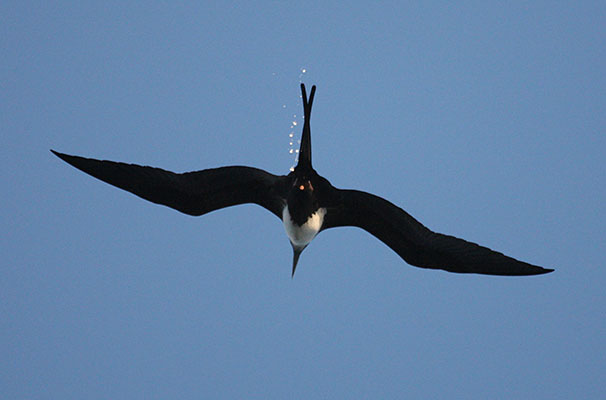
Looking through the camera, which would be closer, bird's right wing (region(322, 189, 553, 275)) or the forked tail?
the forked tail

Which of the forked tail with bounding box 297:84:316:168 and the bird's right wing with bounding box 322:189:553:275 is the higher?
the forked tail with bounding box 297:84:316:168

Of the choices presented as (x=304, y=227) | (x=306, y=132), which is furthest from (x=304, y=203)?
(x=306, y=132)

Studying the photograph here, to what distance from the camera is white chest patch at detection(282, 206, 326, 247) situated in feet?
26.8

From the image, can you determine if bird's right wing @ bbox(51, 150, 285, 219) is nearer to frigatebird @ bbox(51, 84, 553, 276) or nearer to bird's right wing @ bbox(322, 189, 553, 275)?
frigatebird @ bbox(51, 84, 553, 276)

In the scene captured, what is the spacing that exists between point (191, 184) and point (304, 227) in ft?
4.44

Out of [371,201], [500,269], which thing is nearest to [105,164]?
[371,201]

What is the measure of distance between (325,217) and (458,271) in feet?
5.31

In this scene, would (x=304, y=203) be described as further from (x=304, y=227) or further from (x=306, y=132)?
(x=306, y=132)

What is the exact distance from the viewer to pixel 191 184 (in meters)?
8.02

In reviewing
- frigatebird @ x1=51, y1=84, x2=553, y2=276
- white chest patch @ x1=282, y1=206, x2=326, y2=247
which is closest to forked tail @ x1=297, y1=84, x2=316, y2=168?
frigatebird @ x1=51, y1=84, x2=553, y2=276

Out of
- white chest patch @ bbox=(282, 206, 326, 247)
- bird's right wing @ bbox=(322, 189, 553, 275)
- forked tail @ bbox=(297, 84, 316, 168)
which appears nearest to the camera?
forked tail @ bbox=(297, 84, 316, 168)

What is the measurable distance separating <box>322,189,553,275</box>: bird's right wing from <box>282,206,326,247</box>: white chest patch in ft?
0.46

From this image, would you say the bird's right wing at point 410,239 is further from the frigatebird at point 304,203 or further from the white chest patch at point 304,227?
the white chest patch at point 304,227

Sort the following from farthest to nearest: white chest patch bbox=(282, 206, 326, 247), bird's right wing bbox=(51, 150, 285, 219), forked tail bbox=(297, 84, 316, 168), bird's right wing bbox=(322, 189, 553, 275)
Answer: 1. white chest patch bbox=(282, 206, 326, 247)
2. bird's right wing bbox=(322, 189, 553, 275)
3. bird's right wing bbox=(51, 150, 285, 219)
4. forked tail bbox=(297, 84, 316, 168)
